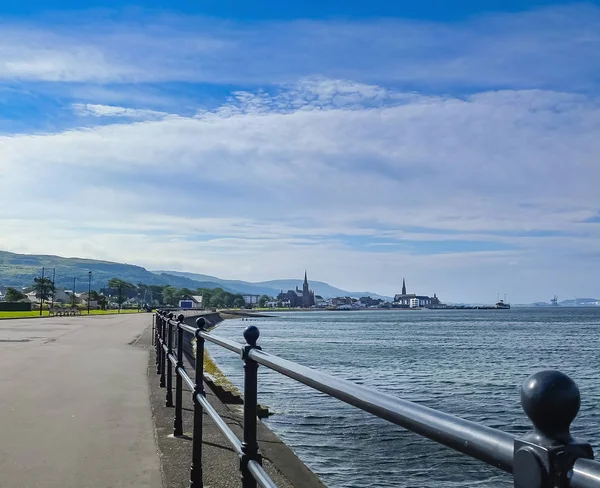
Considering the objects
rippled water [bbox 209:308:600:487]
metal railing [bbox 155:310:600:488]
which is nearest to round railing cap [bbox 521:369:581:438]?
metal railing [bbox 155:310:600:488]

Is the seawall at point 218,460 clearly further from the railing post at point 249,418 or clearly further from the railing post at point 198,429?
the railing post at point 249,418

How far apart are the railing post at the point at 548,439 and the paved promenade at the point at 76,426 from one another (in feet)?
15.3

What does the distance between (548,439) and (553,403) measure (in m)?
0.06

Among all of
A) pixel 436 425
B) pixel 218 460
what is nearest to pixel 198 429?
pixel 218 460

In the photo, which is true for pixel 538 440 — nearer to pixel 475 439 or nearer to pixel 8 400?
pixel 475 439

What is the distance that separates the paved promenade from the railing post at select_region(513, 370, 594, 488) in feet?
15.3

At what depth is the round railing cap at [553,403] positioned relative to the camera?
1.11m

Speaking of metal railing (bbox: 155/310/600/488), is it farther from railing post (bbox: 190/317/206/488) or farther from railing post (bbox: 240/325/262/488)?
railing post (bbox: 190/317/206/488)

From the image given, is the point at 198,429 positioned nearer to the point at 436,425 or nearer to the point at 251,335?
the point at 251,335

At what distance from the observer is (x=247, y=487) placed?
9.97ft

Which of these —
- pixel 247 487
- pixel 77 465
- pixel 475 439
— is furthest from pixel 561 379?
pixel 77 465

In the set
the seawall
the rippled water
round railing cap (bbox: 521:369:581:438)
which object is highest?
round railing cap (bbox: 521:369:581:438)

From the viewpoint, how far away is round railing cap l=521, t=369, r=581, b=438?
111 cm

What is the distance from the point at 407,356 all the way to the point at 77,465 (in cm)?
3364
